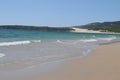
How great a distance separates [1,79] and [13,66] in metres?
2.57

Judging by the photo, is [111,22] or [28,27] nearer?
[28,27]

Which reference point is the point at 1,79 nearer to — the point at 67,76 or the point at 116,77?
the point at 67,76

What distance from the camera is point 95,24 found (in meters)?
174

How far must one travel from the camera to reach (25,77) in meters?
8.42

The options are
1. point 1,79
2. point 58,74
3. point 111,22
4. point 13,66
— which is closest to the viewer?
point 1,79

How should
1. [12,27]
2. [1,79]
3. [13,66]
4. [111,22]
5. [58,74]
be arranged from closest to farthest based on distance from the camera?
[1,79], [58,74], [13,66], [12,27], [111,22]

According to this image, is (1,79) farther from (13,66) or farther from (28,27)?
(28,27)

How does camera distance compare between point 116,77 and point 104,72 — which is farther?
point 104,72

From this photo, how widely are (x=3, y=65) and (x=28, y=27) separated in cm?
12722

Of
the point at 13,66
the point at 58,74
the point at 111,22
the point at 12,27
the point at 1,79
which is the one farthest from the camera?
the point at 111,22

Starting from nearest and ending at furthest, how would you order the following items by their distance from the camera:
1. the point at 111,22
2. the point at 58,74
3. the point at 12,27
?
the point at 58,74
the point at 12,27
the point at 111,22

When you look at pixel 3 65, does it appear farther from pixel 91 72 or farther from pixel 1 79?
pixel 91 72

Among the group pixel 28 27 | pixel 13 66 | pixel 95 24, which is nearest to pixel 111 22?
pixel 95 24

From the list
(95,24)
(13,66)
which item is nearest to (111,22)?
(95,24)
